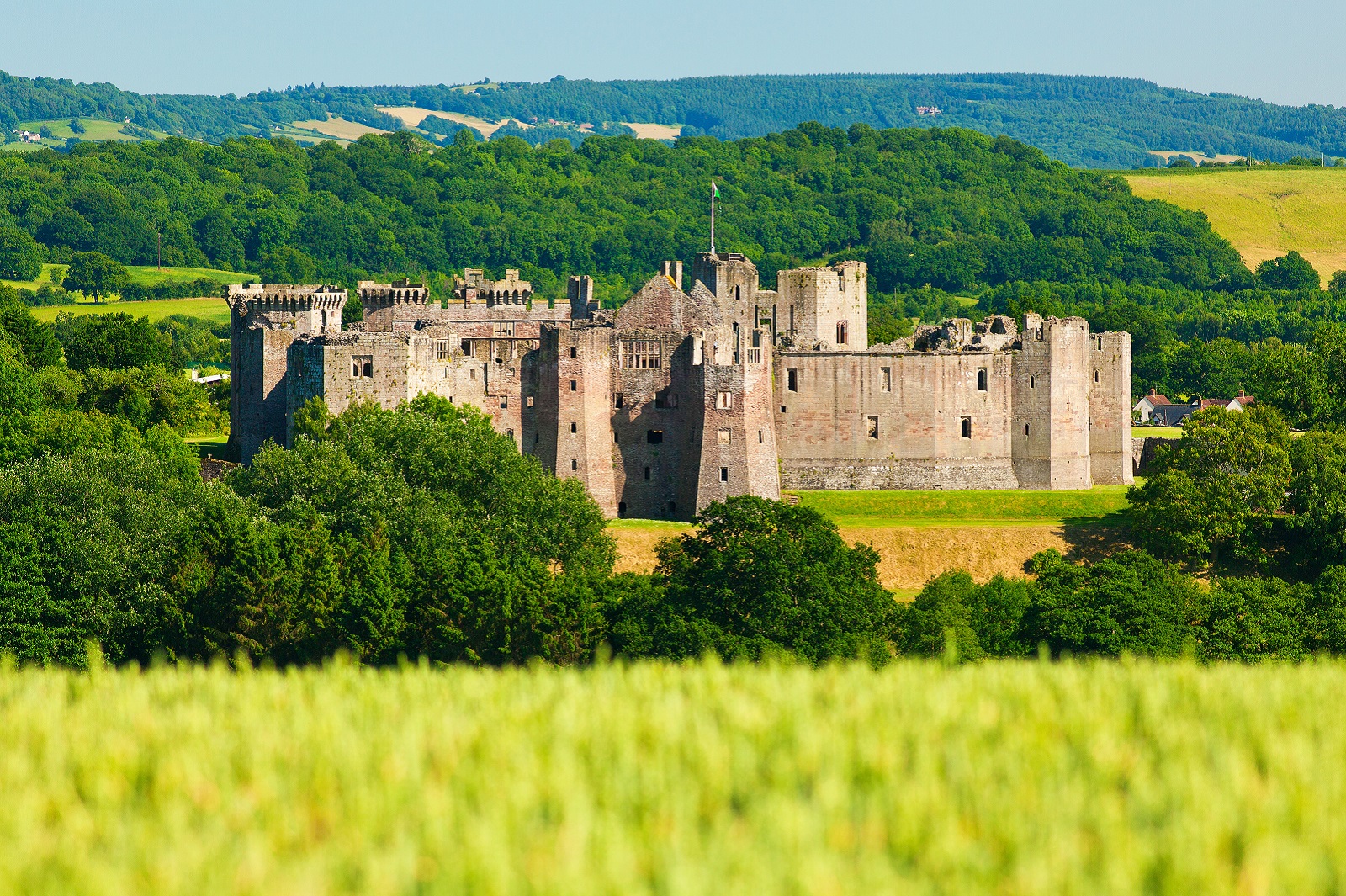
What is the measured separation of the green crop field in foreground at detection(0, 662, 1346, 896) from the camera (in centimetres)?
2070

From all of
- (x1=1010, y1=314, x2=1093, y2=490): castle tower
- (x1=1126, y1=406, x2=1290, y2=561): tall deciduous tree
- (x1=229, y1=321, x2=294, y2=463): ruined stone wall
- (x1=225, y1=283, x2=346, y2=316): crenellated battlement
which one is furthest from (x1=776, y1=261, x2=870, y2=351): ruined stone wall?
(x1=229, y1=321, x2=294, y2=463): ruined stone wall

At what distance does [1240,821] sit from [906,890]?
4.50 m

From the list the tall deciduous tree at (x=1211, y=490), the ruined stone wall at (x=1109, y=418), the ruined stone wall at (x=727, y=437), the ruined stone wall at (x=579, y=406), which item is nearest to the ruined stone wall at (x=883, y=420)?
the ruined stone wall at (x=1109, y=418)

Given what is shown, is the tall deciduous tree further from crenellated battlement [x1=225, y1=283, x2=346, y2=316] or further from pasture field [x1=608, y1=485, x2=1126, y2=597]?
crenellated battlement [x1=225, y1=283, x2=346, y2=316]

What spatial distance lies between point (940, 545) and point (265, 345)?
31366mm

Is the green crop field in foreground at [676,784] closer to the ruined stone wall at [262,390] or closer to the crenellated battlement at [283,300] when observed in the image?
the ruined stone wall at [262,390]

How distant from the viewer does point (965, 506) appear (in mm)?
Answer: 92875

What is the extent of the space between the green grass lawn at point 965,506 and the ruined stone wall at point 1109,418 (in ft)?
13.4

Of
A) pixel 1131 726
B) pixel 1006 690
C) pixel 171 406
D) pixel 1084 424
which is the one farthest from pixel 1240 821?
pixel 171 406

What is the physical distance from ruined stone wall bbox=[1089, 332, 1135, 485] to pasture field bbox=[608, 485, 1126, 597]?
1.72 m

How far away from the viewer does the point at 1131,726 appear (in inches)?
1064

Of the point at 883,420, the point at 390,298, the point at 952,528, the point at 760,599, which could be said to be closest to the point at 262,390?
the point at 390,298

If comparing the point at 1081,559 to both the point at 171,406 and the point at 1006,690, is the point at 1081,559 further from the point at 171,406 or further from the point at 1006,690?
the point at 1006,690

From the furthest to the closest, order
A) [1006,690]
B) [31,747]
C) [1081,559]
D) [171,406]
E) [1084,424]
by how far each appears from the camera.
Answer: [171,406] → [1084,424] → [1081,559] → [1006,690] → [31,747]
